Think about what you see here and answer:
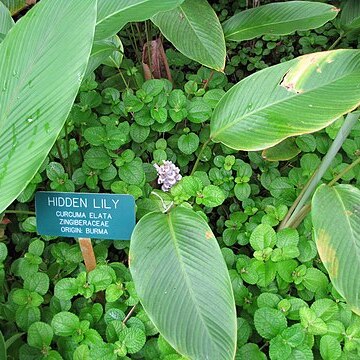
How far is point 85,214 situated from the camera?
786mm

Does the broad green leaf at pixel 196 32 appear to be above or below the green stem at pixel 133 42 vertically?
above

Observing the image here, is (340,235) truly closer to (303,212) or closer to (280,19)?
(303,212)

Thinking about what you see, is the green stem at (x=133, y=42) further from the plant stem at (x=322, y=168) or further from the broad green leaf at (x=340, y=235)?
the broad green leaf at (x=340, y=235)

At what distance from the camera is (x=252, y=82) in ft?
3.00

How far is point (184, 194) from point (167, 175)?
0.28 ft

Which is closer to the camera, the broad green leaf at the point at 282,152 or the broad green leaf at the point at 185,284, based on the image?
the broad green leaf at the point at 185,284

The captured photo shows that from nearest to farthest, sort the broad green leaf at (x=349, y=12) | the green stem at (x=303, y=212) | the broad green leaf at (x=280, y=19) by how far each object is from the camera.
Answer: the green stem at (x=303, y=212), the broad green leaf at (x=280, y=19), the broad green leaf at (x=349, y=12)

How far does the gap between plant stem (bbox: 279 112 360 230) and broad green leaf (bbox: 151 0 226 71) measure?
0.35 meters

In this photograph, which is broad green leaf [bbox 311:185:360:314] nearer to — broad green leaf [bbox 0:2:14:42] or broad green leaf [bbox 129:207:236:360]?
broad green leaf [bbox 129:207:236:360]

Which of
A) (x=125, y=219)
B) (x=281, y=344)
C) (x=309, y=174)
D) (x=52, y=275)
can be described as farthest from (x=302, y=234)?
(x=52, y=275)

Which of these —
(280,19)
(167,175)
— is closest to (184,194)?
(167,175)

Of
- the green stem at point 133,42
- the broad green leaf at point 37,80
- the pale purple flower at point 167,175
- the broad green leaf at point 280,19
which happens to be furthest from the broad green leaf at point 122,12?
the green stem at point 133,42

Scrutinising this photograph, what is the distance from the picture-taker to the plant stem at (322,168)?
838 millimetres

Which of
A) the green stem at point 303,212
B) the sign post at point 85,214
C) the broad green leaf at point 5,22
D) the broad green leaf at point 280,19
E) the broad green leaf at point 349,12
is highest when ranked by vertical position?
the broad green leaf at point 5,22
